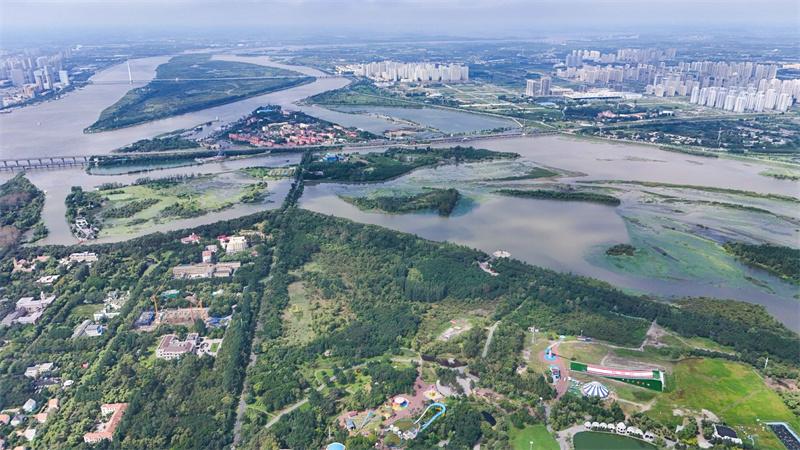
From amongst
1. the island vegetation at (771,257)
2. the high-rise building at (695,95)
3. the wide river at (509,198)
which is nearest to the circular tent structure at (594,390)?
the wide river at (509,198)

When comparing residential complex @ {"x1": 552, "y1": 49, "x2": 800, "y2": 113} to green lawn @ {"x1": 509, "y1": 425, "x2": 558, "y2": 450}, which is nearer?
green lawn @ {"x1": 509, "y1": 425, "x2": 558, "y2": 450}

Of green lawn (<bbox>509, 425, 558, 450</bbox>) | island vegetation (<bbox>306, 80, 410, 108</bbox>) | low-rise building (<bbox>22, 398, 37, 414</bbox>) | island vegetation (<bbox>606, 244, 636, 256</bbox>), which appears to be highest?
island vegetation (<bbox>306, 80, 410, 108</bbox>)

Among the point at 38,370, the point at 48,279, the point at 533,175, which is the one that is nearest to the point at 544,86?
the point at 533,175

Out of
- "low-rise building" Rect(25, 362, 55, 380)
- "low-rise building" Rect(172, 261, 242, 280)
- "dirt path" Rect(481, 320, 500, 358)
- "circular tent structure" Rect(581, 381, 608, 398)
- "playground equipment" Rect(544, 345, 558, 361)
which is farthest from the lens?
"low-rise building" Rect(172, 261, 242, 280)

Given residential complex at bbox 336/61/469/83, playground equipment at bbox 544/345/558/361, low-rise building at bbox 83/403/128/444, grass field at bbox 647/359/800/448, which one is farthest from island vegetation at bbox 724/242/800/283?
residential complex at bbox 336/61/469/83

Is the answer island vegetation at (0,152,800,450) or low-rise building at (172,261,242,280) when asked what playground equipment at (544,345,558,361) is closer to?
island vegetation at (0,152,800,450)

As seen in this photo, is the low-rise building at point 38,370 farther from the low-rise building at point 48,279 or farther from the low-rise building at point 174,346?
the low-rise building at point 48,279
